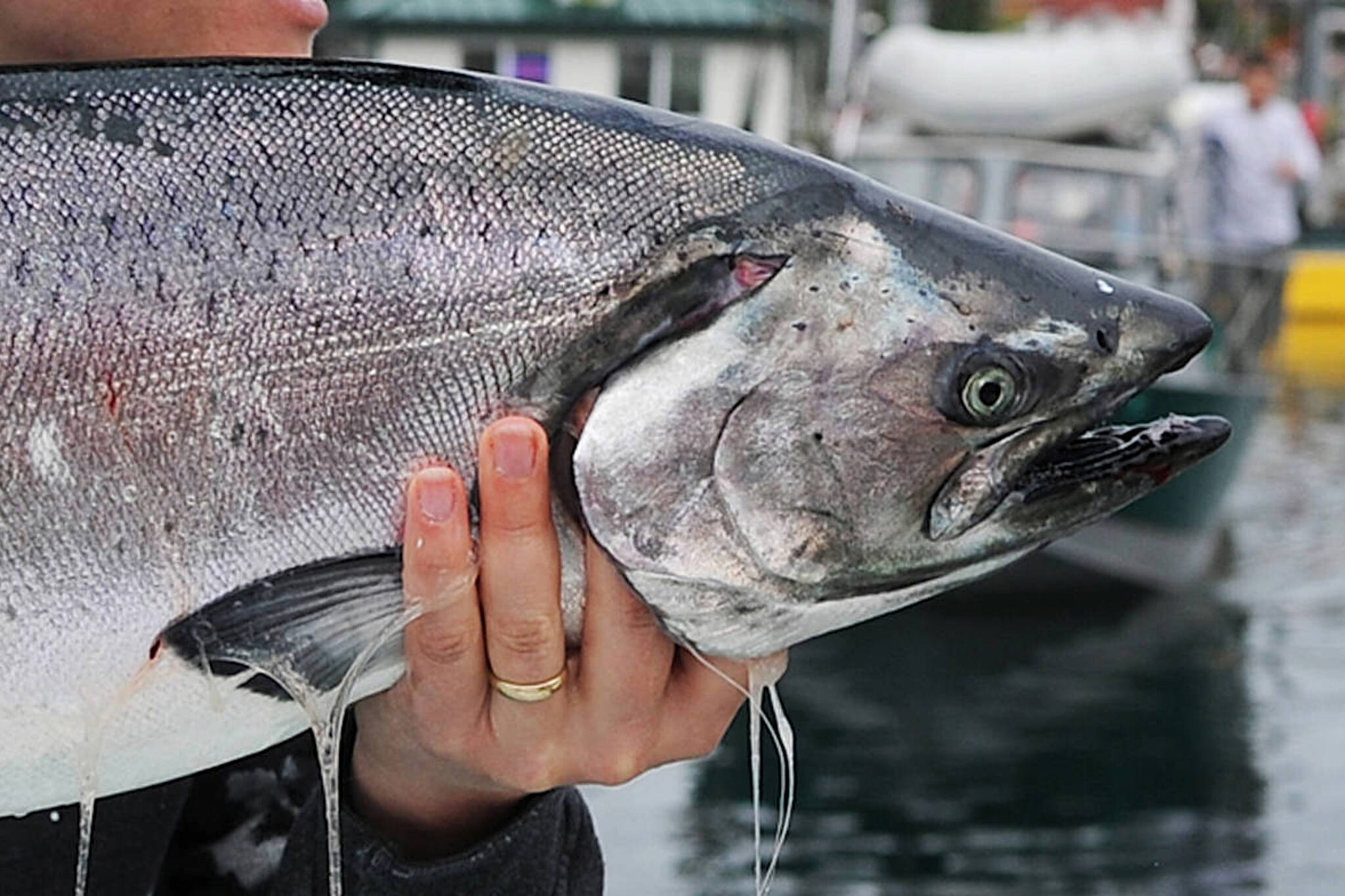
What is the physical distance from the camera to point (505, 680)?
2.19m

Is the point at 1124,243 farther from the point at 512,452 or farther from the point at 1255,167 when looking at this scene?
the point at 512,452

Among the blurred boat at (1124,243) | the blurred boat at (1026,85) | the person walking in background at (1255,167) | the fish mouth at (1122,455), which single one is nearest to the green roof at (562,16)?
the blurred boat at (1026,85)

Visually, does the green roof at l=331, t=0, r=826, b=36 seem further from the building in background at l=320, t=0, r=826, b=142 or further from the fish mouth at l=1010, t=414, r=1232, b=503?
the fish mouth at l=1010, t=414, r=1232, b=503

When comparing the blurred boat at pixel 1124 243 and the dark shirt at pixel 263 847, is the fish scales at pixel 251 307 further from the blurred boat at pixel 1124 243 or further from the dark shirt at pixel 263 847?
the blurred boat at pixel 1124 243

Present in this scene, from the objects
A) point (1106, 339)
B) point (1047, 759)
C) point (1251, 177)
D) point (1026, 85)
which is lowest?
point (1047, 759)

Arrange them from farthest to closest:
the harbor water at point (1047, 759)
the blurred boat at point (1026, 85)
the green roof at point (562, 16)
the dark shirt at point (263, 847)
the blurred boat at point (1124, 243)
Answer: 1. the green roof at point (562, 16)
2. the blurred boat at point (1026, 85)
3. the blurred boat at point (1124, 243)
4. the harbor water at point (1047, 759)
5. the dark shirt at point (263, 847)

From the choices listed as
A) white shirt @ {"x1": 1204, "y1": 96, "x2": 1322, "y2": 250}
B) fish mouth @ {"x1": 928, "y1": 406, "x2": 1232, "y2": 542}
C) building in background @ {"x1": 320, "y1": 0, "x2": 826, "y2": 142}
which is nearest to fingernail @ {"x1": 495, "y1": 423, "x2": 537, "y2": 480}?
fish mouth @ {"x1": 928, "y1": 406, "x2": 1232, "y2": 542}

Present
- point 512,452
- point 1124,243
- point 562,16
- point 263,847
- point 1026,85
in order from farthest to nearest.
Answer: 1. point 562,16
2. point 1026,85
3. point 1124,243
4. point 263,847
5. point 512,452

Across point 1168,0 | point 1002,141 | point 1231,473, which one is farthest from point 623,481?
point 1168,0

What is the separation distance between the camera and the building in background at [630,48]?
22.3 metres

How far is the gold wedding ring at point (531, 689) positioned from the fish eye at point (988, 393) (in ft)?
1.59

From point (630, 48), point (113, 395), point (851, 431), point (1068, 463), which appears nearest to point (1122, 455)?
point (1068, 463)

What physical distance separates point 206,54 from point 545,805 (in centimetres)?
91

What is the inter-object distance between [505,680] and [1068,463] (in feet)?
1.94
